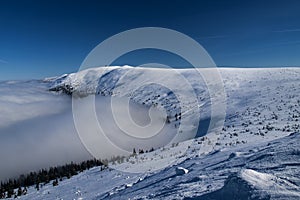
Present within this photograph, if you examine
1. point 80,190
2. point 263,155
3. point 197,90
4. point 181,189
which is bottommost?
point 80,190

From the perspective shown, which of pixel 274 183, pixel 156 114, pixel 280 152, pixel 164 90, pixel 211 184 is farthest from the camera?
pixel 164 90

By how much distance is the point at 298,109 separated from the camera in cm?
3152

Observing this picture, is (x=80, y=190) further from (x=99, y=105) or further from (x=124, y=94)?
(x=99, y=105)

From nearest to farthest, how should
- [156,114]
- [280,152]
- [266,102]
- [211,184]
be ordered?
[211,184] → [280,152] → [266,102] → [156,114]

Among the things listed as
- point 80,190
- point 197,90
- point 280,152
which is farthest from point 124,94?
point 280,152

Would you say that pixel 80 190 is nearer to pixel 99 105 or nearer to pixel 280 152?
pixel 280 152

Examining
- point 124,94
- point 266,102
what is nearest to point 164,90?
point 124,94

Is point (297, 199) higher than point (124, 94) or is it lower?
lower

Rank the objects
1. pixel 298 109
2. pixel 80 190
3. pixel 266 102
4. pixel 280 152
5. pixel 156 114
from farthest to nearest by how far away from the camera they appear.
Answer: pixel 156 114, pixel 266 102, pixel 298 109, pixel 80 190, pixel 280 152

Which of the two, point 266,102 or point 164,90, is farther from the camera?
point 164,90

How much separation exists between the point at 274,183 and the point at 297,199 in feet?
2.34

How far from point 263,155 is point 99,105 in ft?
516

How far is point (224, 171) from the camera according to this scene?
8.27m

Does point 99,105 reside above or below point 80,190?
above
